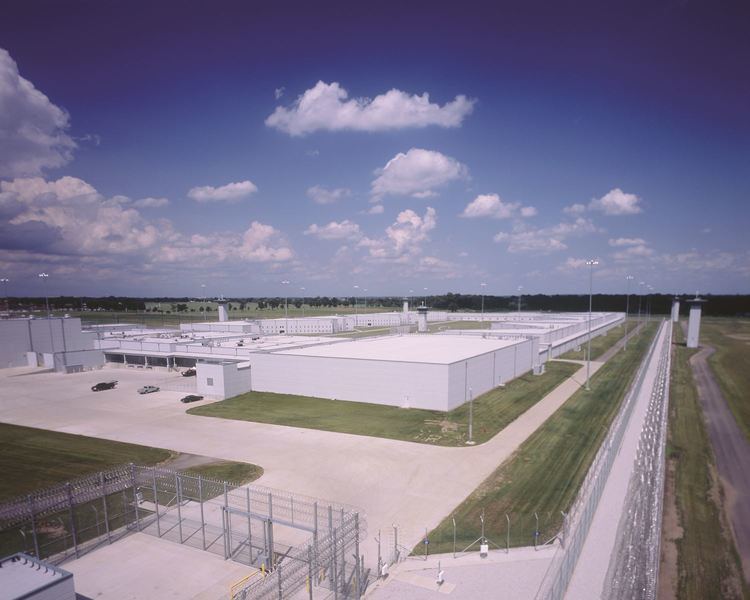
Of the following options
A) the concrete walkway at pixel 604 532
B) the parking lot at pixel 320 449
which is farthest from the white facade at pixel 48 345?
the concrete walkway at pixel 604 532

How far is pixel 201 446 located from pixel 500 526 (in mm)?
23772

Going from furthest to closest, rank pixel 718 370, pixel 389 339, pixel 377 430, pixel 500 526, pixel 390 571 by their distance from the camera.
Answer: pixel 389 339 < pixel 718 370 < pixel 377 430 < pixel 500 526 < pixel 390 571

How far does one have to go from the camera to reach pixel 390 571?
17672 millimetres

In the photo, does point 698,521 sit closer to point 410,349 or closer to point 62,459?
point 410,349

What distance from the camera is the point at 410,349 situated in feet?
188

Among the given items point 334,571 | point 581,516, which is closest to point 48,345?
point 334,571

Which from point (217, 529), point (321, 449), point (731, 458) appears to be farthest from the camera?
point (321, 449)

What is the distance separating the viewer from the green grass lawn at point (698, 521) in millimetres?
16906

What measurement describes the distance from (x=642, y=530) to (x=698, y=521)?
12.5 ft

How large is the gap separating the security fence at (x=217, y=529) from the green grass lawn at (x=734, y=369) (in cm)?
3533

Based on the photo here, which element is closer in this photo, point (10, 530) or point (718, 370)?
point (10, 530)

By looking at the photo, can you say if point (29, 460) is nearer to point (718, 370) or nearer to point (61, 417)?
point (61, 417)

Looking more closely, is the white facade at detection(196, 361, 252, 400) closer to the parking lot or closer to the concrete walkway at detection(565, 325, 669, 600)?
the parking lot

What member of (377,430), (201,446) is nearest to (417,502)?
(377,430)
